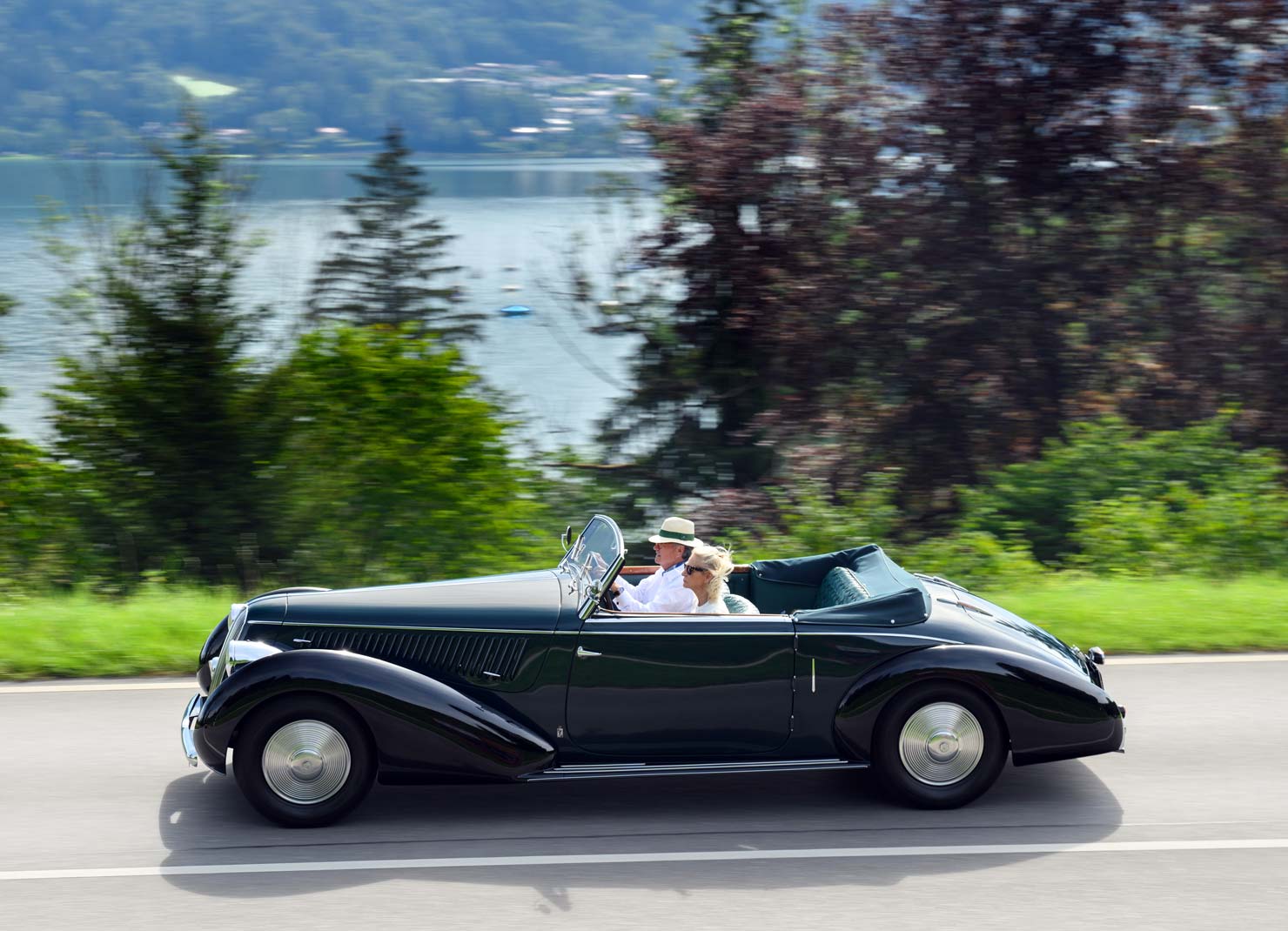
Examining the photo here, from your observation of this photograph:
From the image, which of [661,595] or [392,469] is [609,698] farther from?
[392,469]

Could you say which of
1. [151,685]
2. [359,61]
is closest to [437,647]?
[151,685]

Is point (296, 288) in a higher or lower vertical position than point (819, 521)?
higher

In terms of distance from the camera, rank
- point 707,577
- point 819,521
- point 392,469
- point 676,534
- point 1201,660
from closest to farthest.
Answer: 1. point 707,577
2. point 676,534
3. point 1201,660
4. point 392,469
5. point 819,521

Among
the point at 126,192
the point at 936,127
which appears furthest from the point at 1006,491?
the point at 126,192

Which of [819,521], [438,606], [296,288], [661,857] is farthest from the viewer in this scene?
[296,288]

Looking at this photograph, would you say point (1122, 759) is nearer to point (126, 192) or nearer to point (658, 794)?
point (658, 794)

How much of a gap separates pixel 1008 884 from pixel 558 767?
6.30 ft

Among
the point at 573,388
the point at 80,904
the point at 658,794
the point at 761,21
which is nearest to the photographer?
the point at 80,904

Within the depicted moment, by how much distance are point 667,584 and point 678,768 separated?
979 millimetres

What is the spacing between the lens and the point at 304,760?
18.8ft

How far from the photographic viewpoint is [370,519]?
12.2 metres

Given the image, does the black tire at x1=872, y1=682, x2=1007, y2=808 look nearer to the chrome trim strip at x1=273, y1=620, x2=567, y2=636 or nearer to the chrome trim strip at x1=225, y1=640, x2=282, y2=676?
the chrome trim strip at x1=273, y1=620, x2=567, y2=636

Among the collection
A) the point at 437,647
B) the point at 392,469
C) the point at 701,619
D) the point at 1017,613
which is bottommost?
the point at 392,469

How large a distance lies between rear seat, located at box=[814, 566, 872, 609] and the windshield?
106 centimetres
